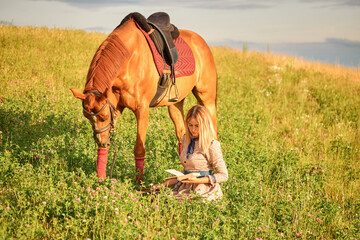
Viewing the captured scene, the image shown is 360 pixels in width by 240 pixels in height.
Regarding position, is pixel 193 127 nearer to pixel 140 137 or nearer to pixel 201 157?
pixel 201 157

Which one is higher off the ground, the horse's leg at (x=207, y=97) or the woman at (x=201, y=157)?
the horse's leg at (x=207, y=97)

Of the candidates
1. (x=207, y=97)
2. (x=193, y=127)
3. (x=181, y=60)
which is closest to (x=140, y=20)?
(x=181, y=60)

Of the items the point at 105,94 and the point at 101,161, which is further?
the point at 101,161

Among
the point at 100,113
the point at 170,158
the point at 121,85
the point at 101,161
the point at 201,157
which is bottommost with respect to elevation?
the point at 170,158

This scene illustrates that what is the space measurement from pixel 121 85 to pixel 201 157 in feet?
5.38

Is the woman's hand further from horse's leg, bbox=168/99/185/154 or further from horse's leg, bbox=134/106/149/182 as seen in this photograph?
horse's leg, bbox=168/99/185/154

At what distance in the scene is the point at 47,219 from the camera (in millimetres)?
4438

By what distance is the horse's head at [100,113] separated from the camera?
436cm

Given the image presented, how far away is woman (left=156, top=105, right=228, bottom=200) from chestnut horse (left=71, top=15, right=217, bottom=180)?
0.92 m

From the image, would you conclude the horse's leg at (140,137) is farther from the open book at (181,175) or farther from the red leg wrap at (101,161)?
the open book at (181,175)

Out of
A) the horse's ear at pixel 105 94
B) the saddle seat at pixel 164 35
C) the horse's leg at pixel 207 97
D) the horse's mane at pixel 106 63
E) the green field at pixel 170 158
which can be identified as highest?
the saddle seat at pixel 164 35

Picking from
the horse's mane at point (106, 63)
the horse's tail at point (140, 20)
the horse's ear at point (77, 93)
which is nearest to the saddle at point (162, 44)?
the horse's tail at point (140, 20)

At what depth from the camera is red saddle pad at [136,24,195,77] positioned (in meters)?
5.77

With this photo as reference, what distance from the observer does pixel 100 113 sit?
14.8 ft
